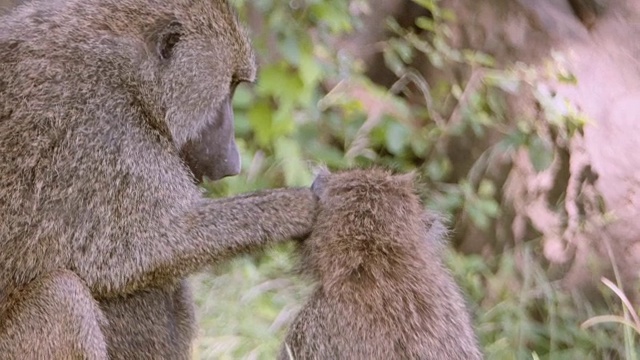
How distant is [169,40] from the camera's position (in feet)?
8.69

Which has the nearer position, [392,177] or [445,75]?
[392,177]

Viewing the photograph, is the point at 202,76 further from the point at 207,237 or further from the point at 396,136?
the point at 396,136

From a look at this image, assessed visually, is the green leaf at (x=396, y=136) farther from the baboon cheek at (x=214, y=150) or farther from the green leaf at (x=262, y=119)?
the baboon cheek at (x=214, y=150)

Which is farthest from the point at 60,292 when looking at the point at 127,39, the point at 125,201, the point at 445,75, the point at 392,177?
the point at 445,75

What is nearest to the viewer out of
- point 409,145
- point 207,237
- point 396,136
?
point 207,237

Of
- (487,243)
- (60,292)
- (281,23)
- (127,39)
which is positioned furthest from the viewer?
(487,243)

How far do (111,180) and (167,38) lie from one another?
0.40m

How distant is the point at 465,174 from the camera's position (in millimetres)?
4738

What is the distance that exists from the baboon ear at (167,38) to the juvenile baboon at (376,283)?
0.52 metres

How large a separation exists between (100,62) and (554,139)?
228 cm

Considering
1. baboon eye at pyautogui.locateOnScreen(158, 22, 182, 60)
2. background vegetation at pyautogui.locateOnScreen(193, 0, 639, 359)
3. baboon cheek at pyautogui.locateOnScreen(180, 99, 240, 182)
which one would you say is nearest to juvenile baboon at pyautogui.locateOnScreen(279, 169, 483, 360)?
baboon cheek at pyautogui.locateOnScreen(180, 99, 240, 182)

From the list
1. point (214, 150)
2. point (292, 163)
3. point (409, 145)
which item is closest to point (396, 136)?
point (409, 145)

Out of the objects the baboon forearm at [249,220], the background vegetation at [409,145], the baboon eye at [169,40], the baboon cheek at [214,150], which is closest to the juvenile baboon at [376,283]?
the baboon forearm at [249,220]

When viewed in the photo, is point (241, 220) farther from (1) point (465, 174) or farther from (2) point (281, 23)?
(1) point (465, 174)
